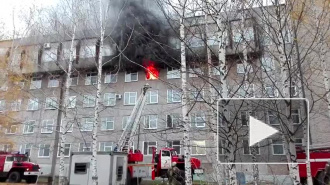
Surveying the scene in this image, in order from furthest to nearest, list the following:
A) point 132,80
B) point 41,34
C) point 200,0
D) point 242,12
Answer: point 132,80 < point 41,34 < point 242,12 < point 200,0

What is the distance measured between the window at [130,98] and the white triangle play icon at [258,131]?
26941 millimetres

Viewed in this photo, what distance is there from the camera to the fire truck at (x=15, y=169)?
67.1ft

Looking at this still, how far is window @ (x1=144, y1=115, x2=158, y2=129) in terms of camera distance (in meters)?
28.4

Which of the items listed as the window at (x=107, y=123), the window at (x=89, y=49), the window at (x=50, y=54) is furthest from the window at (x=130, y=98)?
the window at (x=50, y=54)

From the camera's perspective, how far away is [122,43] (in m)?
21.9

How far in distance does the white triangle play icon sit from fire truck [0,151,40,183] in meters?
21.1

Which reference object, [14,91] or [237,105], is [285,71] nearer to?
[237,105]

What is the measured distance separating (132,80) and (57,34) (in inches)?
461

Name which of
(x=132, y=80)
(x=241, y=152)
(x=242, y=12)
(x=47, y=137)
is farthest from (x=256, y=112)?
(x=47, y=137)

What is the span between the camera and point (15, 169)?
20875 mm

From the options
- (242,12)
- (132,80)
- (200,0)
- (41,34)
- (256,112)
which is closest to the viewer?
(256,112)

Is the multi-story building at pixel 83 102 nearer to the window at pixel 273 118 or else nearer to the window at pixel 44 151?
the window at pixel 44 151
